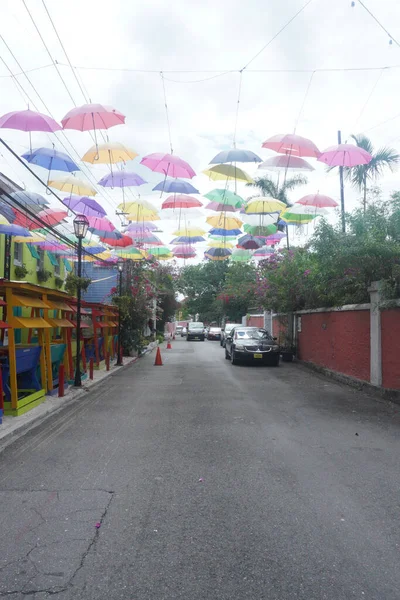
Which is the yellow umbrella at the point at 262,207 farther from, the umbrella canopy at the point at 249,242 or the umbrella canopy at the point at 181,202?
the umbrella canopy at the point at 249,242

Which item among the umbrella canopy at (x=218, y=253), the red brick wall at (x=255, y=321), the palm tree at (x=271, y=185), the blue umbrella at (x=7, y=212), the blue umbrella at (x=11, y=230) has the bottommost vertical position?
the red brick wall at (x=255, y=321)

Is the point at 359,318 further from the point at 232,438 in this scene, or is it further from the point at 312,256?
the point at 232,438

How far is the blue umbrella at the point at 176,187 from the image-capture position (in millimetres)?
12688

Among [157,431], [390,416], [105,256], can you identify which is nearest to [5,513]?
[157,431]

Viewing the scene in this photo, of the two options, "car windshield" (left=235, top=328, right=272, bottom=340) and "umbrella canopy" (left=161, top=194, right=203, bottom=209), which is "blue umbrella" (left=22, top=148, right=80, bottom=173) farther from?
"car windshield" (left=235, top=328, right=272, bottom=340)

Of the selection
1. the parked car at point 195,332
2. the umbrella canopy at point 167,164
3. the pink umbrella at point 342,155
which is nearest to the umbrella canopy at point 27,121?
the umbrella canopy at point 167,164

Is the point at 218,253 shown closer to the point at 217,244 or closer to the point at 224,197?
the point at 217,244

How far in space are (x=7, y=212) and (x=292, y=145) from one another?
9466mm

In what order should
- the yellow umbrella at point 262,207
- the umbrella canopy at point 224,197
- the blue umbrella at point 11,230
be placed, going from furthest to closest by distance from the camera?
the yellow umbrella at point 262,207
the umbrella canopy at point 224,197
the blue umbrella at point 11,230

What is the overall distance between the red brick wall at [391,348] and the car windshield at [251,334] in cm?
861

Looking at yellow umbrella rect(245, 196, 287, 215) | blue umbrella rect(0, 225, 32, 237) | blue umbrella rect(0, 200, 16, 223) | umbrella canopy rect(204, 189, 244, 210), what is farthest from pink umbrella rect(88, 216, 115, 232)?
yellow umbrella rect(245, 196, 287, 215)

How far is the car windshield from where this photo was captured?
19531mm

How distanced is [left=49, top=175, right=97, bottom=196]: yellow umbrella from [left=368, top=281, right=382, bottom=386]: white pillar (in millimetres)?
7743

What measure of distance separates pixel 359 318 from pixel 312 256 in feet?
7.00
